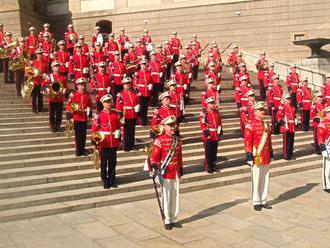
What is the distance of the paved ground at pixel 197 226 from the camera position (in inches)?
279

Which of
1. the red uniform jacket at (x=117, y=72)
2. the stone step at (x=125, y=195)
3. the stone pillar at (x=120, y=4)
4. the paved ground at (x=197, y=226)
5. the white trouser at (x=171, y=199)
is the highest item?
the stone pillar at (x=120, y=4)

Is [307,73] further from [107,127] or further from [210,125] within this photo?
[107,127]

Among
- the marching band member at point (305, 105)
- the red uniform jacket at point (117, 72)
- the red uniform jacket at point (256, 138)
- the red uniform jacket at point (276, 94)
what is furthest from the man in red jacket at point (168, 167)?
the marching band member at point (305, 105)

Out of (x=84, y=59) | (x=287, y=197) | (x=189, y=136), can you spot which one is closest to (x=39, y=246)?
(x=287, y=197)

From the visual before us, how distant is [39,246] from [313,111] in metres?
11.3

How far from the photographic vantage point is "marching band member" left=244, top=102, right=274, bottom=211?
8.77 metres

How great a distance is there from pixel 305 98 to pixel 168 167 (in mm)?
9525

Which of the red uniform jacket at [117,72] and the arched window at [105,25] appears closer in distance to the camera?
the red uniform jacket at [117,72]

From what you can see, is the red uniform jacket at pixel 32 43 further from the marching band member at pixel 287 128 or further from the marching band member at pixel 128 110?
the marching band member at pixel 287 128

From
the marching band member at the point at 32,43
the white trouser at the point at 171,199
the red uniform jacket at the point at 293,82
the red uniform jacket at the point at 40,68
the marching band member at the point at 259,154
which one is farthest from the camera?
the red uniform jacket at the point at 293,82

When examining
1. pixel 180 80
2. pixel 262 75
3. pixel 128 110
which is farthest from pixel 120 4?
pixel 128 110

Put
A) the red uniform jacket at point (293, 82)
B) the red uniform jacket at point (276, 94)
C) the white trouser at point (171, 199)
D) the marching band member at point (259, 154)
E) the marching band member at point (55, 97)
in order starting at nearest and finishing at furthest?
1. the white trouser at point (171, 199)
2. the marching band member at point (259, 154)
3. the marching band member at point (55, 97)
4. the red uniform jacket at point (276, 94)
5. the red uniform jacket at point (293, 82)

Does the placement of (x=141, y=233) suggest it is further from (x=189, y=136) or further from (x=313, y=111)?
(x=313, y=111)

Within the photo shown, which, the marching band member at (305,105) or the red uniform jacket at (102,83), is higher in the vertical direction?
the red uniform jacket at (102,83)
